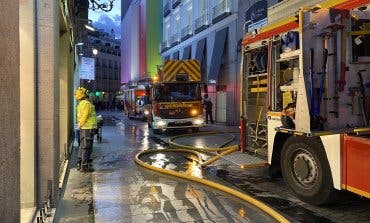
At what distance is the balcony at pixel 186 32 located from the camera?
34.3m

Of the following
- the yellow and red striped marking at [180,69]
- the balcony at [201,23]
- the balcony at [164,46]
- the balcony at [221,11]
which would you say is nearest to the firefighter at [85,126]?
the yellow and red striped marking at [180,69]

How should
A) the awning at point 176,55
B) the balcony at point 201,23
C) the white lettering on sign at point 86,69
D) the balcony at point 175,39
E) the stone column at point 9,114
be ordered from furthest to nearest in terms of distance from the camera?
the balcony at point 175,39 < the awning at point 176,55 < the balcony at point 201,23 < the white lettering on sign at point 86,69 < the stone column at point 9,114

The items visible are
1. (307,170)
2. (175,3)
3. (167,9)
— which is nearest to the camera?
(307,170)

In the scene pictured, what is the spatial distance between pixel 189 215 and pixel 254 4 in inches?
716

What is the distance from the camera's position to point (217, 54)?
87.5ft

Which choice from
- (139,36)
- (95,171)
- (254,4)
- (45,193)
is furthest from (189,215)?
(139,36)

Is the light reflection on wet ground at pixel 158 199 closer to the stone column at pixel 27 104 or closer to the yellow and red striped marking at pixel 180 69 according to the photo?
the stone column at pixel 27 104

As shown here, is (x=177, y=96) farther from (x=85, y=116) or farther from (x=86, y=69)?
(x=85, y=116)

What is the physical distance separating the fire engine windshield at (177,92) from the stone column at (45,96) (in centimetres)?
1164

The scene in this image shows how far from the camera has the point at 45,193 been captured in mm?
6105

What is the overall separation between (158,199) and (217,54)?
67.4 feet

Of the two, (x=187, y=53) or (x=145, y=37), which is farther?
(x=145, y=37)

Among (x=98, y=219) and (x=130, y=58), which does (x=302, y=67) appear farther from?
(x=130, y=58)

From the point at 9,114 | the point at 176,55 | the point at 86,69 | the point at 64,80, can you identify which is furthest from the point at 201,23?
the point at 9,114
